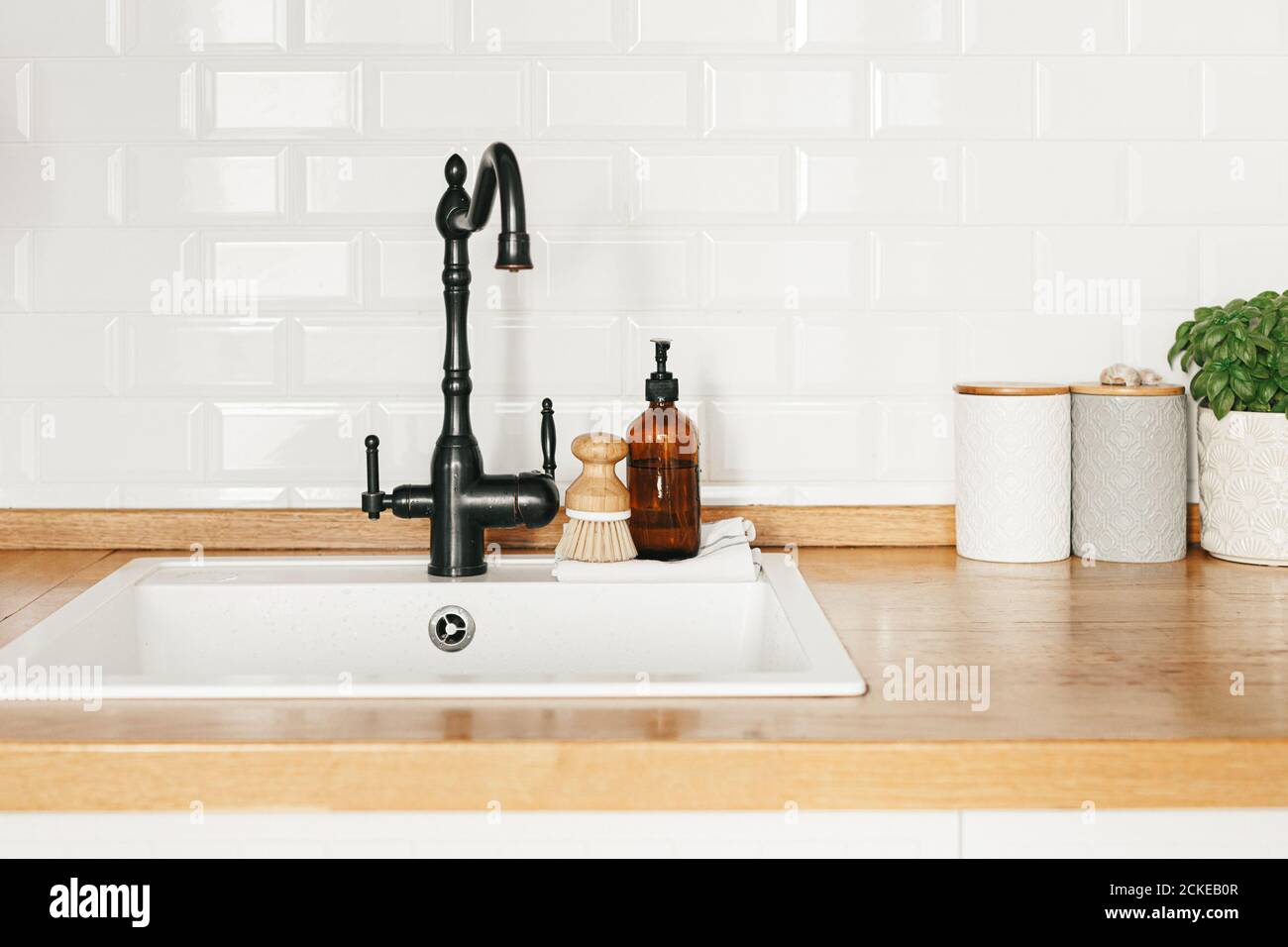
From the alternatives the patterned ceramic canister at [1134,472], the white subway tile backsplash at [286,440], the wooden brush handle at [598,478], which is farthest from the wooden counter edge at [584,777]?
the white subway tile backsplash at [286,440]

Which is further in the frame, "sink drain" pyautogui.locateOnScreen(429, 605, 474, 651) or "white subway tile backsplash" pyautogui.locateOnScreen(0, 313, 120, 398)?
"white subway tile backsplash" pyautogui.locateOnScreen(0, 313, 120, 398)

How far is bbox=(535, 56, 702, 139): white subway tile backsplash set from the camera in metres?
1.45

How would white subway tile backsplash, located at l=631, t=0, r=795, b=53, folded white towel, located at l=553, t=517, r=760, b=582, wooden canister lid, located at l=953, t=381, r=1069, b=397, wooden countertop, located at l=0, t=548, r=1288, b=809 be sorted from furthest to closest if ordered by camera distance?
white subway tile backsplash, located at l=631, t=0, r=795, b=53 < wooden canister lid, located at l=953, t=381, r=1069, b=397 < folded white towel, located at l=553, t=517, r=760, b=582 < wooden countertop, located at l=0, t=548, r=1288, b=809

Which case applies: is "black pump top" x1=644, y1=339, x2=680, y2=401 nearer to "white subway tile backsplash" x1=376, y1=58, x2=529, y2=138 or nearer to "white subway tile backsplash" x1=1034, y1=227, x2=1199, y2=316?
"white subway tile backsplash" x1=376, y1=58, x2=529, y2=138

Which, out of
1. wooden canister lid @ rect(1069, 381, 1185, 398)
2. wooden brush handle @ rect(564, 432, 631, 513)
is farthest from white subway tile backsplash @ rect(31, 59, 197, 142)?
wooden canister lid @ rect(1069, 381, 1185, 398)

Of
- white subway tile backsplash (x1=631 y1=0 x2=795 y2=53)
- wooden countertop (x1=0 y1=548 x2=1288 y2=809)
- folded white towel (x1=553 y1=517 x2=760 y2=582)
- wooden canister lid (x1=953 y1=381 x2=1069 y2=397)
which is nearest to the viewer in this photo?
wooden countertop (x1=0 y1=548 x2=1288 y2=809)

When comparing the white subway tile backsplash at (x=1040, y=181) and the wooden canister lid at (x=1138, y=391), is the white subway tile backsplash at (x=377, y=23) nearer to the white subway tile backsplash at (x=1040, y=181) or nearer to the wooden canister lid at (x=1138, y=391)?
the white subway tile backsplash at (x=1040, y=181)

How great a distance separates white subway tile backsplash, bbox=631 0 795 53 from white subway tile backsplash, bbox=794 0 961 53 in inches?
1.1

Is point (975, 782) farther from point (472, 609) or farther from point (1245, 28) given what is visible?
point (1245, 28)

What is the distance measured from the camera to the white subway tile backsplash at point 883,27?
1454 mm

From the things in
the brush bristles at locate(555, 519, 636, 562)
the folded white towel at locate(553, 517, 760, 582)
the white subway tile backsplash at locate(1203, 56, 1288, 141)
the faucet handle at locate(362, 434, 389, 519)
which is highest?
the white subway tile backsplash at locate(1203, 56, 1288, 141)

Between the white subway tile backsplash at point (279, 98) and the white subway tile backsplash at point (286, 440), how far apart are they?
33 centimetres

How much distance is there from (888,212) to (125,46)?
0.94 meters
